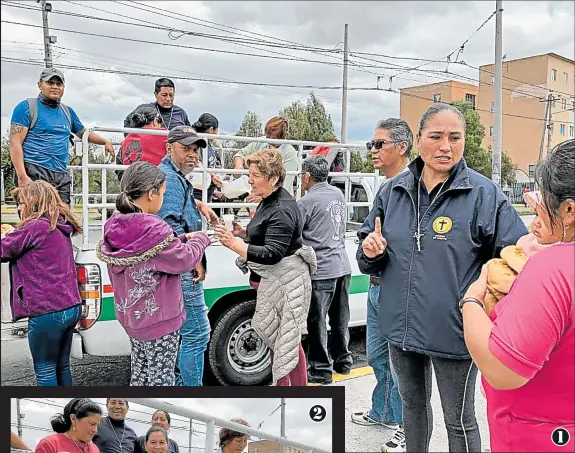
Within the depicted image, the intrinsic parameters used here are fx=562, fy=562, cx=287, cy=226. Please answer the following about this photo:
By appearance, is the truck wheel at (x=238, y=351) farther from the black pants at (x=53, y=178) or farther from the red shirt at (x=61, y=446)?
the black pants at (x=53, y=178)

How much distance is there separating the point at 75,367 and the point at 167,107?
89 centimetres

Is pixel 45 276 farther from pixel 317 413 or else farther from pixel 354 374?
pixel 354 374

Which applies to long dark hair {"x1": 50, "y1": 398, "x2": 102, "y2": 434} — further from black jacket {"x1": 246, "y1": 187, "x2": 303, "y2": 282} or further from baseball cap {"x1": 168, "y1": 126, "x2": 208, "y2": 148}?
baseball cap {"x1": 168, "y1": 126, "x2": 208, "y2": 148}

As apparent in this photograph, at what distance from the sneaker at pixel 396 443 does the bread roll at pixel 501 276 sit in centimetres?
73

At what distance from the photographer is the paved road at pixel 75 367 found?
5.54ft

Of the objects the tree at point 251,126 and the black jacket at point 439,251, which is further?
the tree at point 251,126

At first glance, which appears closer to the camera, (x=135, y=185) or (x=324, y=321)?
(x=135, y=185)

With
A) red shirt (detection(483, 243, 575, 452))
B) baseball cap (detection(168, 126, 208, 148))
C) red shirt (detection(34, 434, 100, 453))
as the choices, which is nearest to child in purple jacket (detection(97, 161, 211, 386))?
baseball cap (detection(168, 126, 208, 148))

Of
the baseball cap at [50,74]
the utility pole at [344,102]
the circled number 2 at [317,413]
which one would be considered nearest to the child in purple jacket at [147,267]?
the baseball cap at [50,74]

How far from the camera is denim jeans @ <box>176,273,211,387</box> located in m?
1.84

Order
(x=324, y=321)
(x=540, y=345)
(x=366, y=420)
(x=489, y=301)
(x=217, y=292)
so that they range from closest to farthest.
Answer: (x=540, y=345) < (x=489, y=301) < (x=366, y=420) < (x=217, y=292) < (x=324, y=321)

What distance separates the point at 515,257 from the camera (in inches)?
50.8

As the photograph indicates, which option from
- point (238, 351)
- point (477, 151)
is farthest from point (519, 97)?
point (238, 351)

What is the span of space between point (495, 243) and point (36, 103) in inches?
53.3
